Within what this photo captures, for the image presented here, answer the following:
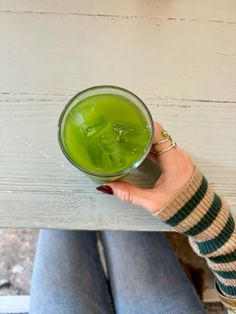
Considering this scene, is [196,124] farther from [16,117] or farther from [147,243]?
[147,243]

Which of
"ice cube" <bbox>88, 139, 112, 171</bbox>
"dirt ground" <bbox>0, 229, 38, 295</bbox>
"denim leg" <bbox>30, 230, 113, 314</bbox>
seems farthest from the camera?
"dirt ground" <bbox>0, 229, 38, 295</bbox>

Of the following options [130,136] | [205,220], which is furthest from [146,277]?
[130,136]

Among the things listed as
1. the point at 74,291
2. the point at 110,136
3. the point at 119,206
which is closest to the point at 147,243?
the point at 74,291

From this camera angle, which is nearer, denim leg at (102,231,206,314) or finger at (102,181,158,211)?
finger at (102,181,158,211)

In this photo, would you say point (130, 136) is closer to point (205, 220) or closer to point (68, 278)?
point (205, 220)

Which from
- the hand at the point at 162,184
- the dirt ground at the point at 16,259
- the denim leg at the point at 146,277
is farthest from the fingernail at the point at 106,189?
the dirt ground at the point at 16,259

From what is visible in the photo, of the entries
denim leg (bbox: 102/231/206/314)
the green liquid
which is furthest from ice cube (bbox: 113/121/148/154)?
denim leg (bbox: 102/231/206/314)

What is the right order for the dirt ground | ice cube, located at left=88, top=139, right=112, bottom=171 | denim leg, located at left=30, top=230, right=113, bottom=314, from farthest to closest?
the dirt ground → denim leg, located at left=30, top=230, right=113, bottom=314 → ice cube, located at left=88, top=139, right=112, bottom=171

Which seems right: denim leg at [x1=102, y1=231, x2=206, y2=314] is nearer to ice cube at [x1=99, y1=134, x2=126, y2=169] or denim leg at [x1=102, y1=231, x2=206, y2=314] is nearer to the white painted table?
the white painted table
